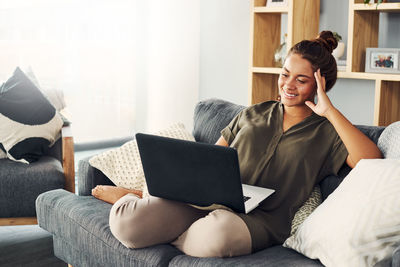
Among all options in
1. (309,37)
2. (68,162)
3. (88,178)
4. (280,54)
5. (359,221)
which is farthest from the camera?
(280,54)

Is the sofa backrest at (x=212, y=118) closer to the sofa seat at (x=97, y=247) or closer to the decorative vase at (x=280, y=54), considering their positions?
the sofa seat at (x=97, y=247)

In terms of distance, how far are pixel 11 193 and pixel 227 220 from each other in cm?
140

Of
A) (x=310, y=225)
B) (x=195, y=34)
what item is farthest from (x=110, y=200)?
(x=195, y=34)

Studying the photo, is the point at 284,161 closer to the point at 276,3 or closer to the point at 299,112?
the point at 299,112

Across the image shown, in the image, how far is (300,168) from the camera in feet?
6.63

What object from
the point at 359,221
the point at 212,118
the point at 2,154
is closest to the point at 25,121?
the point at 2,154

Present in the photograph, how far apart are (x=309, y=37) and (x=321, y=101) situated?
6.04 feet

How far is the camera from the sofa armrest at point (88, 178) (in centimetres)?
244

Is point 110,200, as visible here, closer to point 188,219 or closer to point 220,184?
point 188,219

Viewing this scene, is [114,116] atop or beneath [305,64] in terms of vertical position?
beneath

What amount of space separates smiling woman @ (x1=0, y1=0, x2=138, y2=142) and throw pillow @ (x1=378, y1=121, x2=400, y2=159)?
3.74m

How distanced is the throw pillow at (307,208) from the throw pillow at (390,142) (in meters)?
0.28

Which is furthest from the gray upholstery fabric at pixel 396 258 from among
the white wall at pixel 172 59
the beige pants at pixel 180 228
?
the white wall at pixel 172 59

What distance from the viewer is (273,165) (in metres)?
2.07
